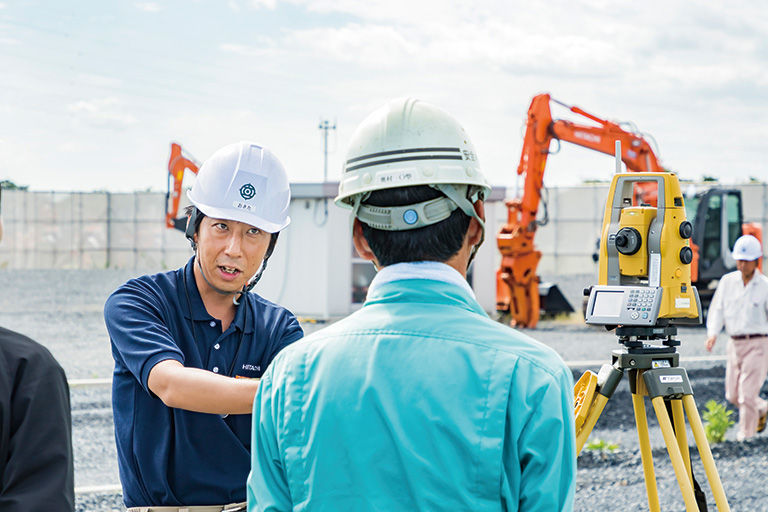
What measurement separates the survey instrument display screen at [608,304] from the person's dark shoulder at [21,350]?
9.07ft

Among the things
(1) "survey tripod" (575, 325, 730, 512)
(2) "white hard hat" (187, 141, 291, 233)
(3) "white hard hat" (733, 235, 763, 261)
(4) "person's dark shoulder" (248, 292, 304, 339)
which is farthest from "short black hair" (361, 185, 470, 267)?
(3) "white hard hat" (733, 235, 763, 261)

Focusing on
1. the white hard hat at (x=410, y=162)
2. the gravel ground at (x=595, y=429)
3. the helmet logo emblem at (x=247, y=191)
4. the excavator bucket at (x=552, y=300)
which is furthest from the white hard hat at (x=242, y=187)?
the excavator bucket at (x=552, y=300)

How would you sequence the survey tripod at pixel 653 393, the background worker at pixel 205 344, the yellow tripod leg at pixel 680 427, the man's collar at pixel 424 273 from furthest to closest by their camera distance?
the yellow tripod leg at pixel 680 427
the survey tripod at pixel 653 393
the background worker at pixel 205 344
the man's collar at pixel 424 273

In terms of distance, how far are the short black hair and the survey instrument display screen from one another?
2363 millimetres

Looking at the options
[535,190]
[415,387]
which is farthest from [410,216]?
[535,190]

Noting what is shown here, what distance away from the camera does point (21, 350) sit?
137cm

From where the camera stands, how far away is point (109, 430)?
764 centimetres

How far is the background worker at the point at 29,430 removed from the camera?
135 cm

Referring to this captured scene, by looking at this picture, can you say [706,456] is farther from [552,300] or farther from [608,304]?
[552,300]

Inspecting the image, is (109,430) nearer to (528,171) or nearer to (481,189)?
(481,189)

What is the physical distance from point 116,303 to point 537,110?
44.0ft

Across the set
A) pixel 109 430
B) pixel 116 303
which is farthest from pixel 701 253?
pixel 116 303

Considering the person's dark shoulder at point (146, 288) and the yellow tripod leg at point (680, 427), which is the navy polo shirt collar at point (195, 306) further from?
the yellow tripod leg at point (680, 427)

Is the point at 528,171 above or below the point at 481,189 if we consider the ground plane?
above
